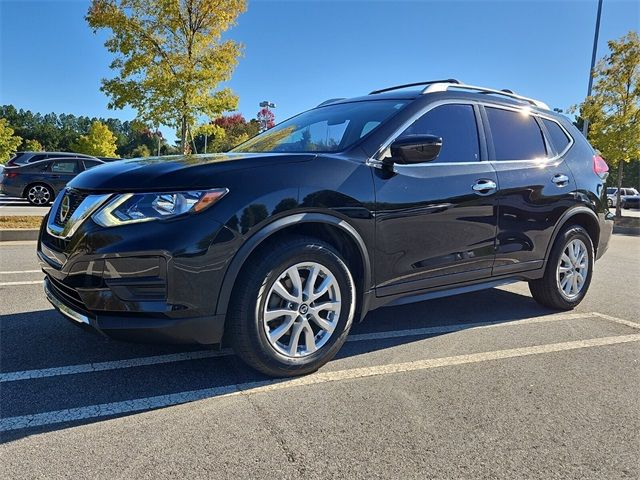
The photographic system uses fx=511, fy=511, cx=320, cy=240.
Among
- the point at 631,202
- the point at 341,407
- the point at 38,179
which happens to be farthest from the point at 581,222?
the point at 631,202

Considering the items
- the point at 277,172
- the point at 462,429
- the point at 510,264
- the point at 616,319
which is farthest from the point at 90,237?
the point at 616,319

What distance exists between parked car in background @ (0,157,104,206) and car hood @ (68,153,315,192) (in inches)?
518

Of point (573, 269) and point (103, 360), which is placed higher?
point (573, 269)

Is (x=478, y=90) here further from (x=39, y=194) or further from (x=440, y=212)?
(x=39, y=194)

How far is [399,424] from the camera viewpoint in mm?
2547

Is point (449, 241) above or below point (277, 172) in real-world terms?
below

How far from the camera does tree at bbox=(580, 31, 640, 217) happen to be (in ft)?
58.1

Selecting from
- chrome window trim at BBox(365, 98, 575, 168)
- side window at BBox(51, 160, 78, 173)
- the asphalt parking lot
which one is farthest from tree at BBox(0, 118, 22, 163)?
chrome window trim at BBox(365, 98, 575, 168)

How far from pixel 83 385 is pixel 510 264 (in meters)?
3.18

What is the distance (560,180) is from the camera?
440 cm

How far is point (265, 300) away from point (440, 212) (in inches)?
55.7

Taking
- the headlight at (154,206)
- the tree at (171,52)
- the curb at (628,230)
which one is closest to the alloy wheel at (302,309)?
the headlight at (154,206)

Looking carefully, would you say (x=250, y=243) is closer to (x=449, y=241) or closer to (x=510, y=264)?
(x=449, y=241)

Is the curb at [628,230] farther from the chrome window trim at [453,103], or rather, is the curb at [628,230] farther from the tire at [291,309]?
the tire at [291,309]
